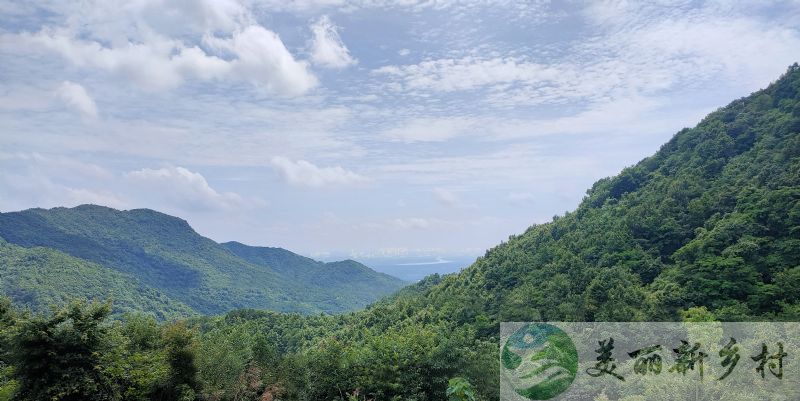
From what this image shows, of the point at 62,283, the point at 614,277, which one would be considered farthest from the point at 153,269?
the point at 614,277

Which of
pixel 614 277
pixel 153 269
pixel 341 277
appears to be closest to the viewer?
pixel 614 277

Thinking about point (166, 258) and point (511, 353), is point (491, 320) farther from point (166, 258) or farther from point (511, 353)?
point (166, 258)

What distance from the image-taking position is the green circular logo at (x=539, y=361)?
222 inches

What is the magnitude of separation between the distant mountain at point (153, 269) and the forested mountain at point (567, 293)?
163ft

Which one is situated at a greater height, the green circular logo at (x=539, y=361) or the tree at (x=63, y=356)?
the green circular logo at (x=539, y=361)

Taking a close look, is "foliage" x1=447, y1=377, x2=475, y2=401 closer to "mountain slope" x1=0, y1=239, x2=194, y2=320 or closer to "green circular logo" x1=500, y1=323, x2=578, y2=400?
"green circular logo" x1=500, y1=323, x2=578, y2=400

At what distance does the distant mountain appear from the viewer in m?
83.5

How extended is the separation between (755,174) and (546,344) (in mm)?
35256

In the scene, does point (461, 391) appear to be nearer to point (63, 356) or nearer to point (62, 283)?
point (63, 356)

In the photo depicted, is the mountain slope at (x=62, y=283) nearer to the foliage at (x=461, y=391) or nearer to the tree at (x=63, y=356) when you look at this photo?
the tree at (x=63, y=356)

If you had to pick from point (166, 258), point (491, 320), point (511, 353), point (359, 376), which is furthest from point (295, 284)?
point (511, 353)

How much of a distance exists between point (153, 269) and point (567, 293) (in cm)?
13597

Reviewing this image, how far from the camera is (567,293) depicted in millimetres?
30922

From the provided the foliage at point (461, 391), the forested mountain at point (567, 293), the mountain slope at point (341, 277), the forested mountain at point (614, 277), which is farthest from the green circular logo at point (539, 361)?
the mountain slope at point (341, 277)
